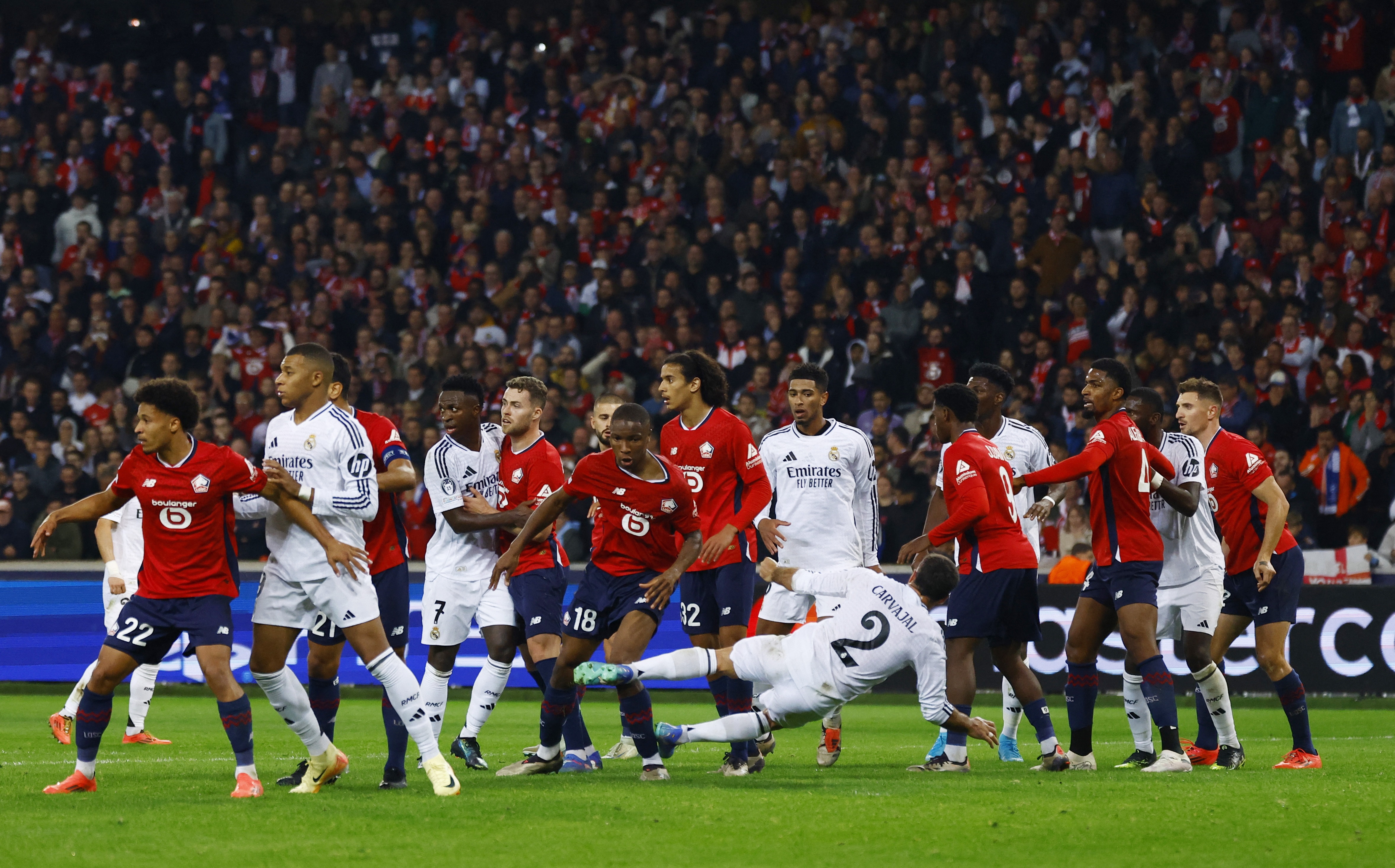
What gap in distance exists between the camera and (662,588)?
896cm

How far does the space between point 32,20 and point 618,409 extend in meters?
22.9

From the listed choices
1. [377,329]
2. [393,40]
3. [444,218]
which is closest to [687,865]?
[377,329]

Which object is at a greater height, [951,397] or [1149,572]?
[951,397]

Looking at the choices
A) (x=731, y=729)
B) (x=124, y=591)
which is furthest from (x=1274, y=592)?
(x=124, y=591)

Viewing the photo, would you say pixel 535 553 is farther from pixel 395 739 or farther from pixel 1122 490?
pixel 1122 490

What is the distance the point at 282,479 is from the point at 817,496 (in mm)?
3749

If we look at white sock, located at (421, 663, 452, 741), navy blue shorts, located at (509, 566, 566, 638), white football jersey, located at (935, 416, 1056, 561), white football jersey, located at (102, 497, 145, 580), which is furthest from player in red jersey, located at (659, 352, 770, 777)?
white football jersey, located at (102, 497, 145, 580)

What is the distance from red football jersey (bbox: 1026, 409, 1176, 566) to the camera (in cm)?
971

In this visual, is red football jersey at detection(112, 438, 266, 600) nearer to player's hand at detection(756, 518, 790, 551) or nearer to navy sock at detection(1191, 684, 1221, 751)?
player's hand at detection(756, 518, 790, 551)

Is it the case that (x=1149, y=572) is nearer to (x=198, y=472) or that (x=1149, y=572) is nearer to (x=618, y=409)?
(x=618, y=409)

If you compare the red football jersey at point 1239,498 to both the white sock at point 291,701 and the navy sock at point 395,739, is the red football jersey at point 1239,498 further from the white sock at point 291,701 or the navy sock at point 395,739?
the white sock at point 291,701

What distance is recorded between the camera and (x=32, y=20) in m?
28.0

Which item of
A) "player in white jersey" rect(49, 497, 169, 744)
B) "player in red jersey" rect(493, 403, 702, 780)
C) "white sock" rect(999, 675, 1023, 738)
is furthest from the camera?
"player in white jersey" rect(49, 497, 169, 744)

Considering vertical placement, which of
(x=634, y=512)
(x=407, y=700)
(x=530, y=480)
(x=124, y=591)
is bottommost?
(x=407, y=700)
